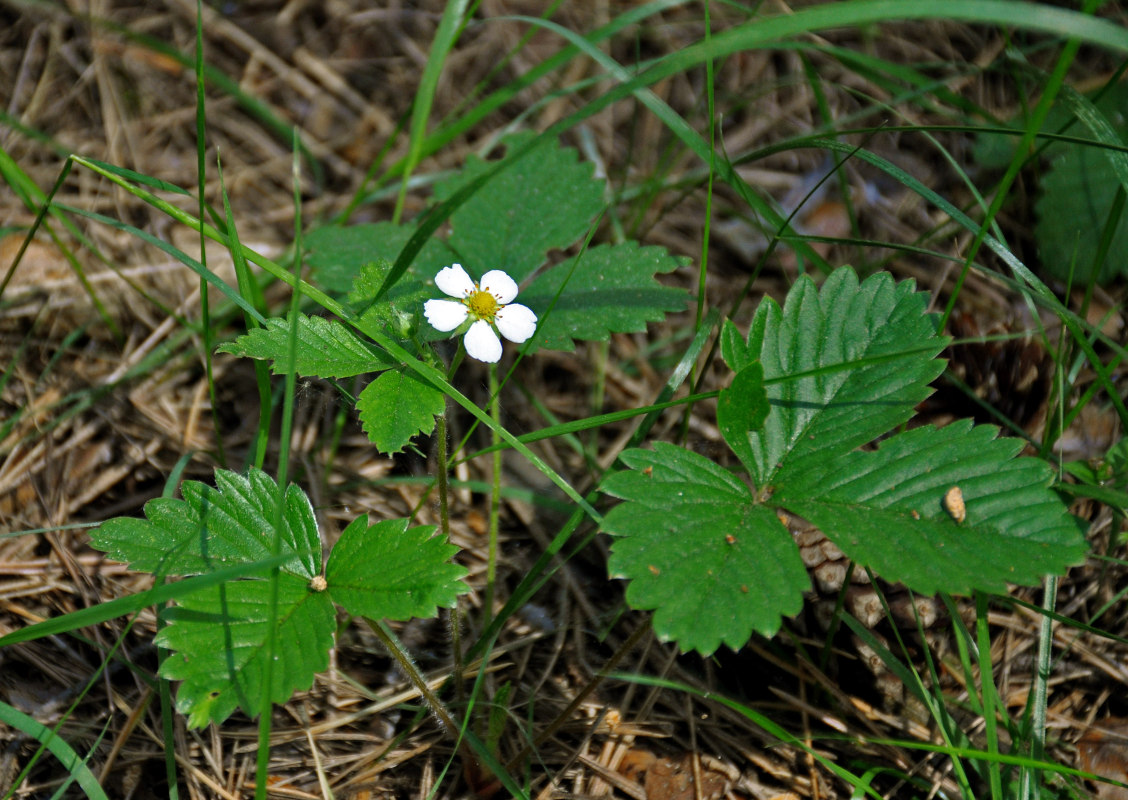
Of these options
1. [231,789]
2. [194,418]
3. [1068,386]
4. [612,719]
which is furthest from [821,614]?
[194,418]

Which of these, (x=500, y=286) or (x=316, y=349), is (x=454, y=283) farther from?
(x=316, y=349)

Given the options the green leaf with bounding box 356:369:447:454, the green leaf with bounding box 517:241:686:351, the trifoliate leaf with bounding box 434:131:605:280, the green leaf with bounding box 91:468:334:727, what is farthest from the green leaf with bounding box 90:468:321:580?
the trifoliate leaf with bounding box 434:131:605:280

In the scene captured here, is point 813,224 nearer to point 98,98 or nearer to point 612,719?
point 612,719

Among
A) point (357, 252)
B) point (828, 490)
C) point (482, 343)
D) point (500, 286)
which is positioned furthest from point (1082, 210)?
point (357, 252)

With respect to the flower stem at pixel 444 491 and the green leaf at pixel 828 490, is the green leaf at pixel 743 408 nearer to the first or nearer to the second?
the green leaf at pixel 828 490

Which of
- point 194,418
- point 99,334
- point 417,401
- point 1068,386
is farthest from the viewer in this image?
point 99,334

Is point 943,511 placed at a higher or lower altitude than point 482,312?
lower

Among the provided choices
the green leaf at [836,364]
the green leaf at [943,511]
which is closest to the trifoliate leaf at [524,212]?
the green leaf at [836,364]

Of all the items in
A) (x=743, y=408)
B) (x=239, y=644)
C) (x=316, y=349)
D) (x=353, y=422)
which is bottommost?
(x=353, y=422)
